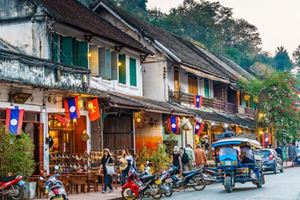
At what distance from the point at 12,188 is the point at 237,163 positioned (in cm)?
820

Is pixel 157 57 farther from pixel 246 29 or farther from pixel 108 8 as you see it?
pixel 246 29

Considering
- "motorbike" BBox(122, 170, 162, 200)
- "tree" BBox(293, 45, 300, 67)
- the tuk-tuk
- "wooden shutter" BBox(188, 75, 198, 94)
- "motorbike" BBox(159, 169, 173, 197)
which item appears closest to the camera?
"motorbike" BBox(122, 170, 162, 200)

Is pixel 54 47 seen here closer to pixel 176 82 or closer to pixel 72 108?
pixel 72 108

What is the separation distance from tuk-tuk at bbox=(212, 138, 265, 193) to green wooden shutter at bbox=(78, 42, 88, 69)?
23.2 feet

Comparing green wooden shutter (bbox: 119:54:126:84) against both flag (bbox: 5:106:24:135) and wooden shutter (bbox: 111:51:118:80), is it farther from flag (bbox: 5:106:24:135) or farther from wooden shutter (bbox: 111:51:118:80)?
flag (bbox: 5:106:24:135)

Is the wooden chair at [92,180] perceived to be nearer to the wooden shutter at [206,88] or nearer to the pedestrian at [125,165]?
the pedestrian at [125,165]

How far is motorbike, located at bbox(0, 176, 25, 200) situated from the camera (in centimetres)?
1576

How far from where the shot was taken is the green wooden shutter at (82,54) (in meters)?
23.3

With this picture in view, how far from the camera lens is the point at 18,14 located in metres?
21.4

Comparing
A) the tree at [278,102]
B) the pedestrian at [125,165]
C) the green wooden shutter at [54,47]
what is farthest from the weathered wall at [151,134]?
the tree at [278,102]

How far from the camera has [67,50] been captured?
22453 millimetres

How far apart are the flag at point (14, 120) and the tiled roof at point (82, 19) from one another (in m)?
4.82

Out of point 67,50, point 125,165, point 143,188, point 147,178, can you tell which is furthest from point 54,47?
point 143,188

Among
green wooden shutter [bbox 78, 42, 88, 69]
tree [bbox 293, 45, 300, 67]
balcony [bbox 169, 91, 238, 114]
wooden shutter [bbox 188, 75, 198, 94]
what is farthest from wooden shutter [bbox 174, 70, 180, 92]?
tree [bbox 293, 45, 300, 67]
